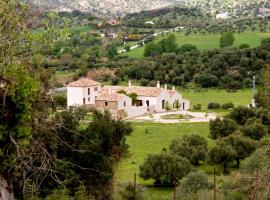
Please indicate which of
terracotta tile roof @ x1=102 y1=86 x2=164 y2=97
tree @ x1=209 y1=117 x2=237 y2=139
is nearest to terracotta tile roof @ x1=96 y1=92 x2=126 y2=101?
terracotta tile roof @ x1=102 y1=86 x2=164 y2=97

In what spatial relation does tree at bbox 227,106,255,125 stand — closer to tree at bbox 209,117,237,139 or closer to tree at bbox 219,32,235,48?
tree at bbox 209,117,237,139

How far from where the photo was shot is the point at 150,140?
41.6 metres

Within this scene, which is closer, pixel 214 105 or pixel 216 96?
pixel 214 105

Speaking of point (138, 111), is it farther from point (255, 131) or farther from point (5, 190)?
point (5, 190)

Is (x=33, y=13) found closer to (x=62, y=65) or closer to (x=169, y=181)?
(x=169, y=181)

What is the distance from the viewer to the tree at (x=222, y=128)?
133 feet

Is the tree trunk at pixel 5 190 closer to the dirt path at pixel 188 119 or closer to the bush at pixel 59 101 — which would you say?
the bush at pixel 59 101

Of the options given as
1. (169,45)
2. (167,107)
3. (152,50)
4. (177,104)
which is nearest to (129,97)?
(167,107)

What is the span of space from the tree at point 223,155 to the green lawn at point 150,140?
4046mm

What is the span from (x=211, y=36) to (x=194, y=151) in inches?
2814

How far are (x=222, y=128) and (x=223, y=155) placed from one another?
30.1 ft

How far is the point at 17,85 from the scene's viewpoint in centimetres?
868

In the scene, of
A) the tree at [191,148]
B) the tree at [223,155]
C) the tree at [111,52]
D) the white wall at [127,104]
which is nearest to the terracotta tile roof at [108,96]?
the white wall at [127,104]

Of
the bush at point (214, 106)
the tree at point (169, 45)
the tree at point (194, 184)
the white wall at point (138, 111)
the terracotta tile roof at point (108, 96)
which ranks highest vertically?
the tree at point (169, 45)
